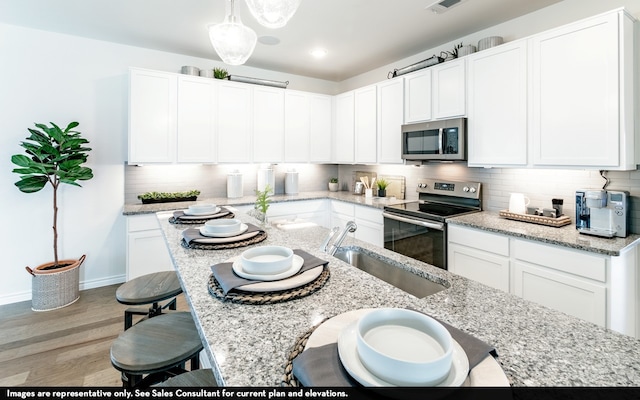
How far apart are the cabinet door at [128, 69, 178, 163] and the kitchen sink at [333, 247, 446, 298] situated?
2764 millimetres

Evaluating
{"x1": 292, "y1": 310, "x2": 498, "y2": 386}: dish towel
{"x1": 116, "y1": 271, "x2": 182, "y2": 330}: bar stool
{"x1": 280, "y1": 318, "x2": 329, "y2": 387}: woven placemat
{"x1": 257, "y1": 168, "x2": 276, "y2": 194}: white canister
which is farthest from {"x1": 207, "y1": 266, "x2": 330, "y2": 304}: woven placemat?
{"x1": 257, "y1": 168, "x2": 276, "y2": 194}: white canister

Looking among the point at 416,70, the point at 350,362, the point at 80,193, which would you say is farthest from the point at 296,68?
the point at 350,362

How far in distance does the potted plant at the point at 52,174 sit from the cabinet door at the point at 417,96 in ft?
11.4

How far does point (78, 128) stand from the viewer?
134 inches

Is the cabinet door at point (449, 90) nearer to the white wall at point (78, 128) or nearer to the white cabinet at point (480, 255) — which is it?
the white cabinet at point (480, 255)

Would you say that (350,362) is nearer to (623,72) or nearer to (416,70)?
(623,72)

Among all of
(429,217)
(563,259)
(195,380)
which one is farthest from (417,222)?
(195,380)

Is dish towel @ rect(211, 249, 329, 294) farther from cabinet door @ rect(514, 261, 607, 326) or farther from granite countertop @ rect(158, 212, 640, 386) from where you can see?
cabinet door @ rect(514, 261, 607, 326)

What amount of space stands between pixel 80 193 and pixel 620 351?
441 cm

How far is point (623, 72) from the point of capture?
2049 millimetres

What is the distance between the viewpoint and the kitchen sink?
1340mm

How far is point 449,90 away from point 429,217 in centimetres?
132

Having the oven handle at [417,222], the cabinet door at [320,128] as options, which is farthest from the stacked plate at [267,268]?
the cabinet door at [320,128]

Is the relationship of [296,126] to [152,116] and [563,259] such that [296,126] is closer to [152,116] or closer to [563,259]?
[152,116]
